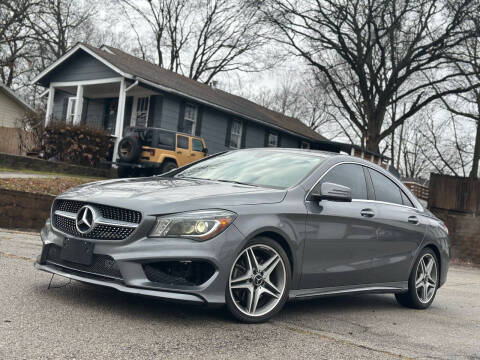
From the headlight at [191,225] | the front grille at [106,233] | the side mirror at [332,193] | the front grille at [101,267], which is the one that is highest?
the side mirror at [332,193]

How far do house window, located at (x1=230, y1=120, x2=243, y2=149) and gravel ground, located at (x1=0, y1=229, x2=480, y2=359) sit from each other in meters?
22.7

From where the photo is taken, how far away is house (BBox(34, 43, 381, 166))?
23703mm

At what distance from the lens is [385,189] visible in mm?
6316

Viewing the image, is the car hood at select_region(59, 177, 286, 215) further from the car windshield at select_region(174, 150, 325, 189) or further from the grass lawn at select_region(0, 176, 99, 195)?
the grass lawn at select_region(0, 176, 99, 195)

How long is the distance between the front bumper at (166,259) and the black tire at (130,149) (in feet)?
49.2

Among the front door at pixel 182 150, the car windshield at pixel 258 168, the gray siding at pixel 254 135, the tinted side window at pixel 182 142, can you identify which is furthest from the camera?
the gray siding at pixel 254 135

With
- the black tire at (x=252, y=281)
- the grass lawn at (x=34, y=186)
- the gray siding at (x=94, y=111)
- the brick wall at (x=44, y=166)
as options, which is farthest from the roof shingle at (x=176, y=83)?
the black tire at (x=252, y=281)

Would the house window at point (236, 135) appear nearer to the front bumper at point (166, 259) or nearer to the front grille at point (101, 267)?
the front grille at point (101, 267)

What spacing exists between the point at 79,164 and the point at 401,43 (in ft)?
55.5

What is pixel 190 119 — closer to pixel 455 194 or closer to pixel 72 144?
pixel 72 144

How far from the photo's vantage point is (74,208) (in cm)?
464

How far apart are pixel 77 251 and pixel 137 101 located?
2209cm

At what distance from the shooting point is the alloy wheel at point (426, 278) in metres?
6.64

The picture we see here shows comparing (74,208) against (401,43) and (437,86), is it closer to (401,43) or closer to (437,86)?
(401,43)
